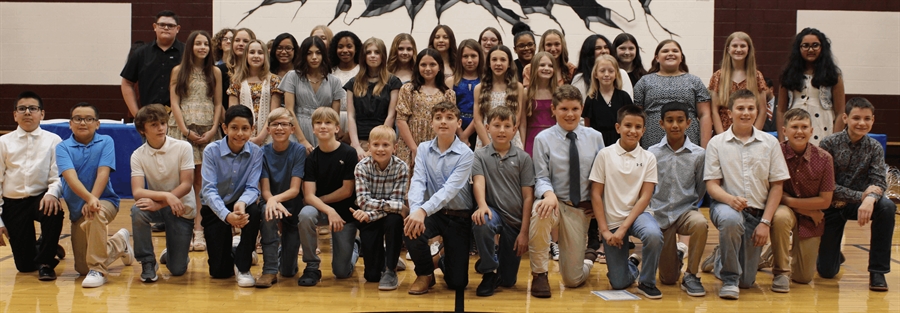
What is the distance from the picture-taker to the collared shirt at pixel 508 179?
12.5 ft

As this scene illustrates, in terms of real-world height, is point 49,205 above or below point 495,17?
below

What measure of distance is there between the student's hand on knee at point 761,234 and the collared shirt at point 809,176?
12.2 inches

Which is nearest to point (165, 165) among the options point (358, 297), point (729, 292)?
point (358, 297)

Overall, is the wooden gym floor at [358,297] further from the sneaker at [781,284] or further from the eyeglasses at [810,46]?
the eyeglasses at [810,46]

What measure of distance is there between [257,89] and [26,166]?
4.38 ft

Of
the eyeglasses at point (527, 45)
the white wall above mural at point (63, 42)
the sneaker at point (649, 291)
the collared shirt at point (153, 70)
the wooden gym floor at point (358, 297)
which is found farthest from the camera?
the white wall above mural at point (63, 42)

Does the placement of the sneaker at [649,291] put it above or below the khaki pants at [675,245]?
below

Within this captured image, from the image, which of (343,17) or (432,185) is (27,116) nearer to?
(432,185)

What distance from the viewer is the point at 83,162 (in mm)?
3990

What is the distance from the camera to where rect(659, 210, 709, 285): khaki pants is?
3730mm

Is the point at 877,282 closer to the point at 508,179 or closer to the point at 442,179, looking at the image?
the point at 508,179

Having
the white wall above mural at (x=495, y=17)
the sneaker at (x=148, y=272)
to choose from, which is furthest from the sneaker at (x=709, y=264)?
the white wall above mural at (x=495, y=17)

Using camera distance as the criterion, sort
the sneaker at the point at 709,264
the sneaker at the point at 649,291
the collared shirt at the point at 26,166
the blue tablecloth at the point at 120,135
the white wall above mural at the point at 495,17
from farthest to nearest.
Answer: the white wall above mural at the point at 495,17, the blue tablecloth at the point at 120,135, the sneaker at the point at 709,264, the collared shirt at the point at 26,166, the sneaker at the point at 649,291

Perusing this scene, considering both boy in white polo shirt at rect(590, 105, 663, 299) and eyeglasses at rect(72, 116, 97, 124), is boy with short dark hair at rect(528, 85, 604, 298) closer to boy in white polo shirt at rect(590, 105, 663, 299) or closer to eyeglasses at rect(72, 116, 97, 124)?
boy in white polo shirt at rect(590, 105, 663, 299)
